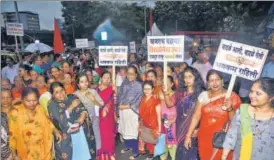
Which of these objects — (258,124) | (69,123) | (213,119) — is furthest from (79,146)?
(258,124)

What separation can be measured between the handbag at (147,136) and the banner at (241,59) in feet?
5.77

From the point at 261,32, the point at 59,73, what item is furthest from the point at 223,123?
the point at 261,32

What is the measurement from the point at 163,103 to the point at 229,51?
1.51m

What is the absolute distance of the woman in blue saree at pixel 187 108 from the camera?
4598mm

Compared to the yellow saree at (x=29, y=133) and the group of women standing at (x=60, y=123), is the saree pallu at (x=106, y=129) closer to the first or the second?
the group of women standing at (x=60, y=123)

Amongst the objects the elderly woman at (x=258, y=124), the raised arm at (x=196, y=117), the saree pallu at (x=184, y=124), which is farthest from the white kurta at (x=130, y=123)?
the elderly woman at (x=258, y=124)

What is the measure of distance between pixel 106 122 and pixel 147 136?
2.28 ft

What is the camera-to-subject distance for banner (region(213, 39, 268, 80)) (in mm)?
3906

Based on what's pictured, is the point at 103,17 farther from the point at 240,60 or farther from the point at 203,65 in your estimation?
the point at 240,60

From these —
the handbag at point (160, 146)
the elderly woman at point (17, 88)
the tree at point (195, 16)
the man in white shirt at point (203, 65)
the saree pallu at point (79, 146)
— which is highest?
the tree at point (195, 16)

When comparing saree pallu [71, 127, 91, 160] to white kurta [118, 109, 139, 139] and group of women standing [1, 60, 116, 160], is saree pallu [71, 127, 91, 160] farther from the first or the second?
white kurta [118, 109, 139, 139]

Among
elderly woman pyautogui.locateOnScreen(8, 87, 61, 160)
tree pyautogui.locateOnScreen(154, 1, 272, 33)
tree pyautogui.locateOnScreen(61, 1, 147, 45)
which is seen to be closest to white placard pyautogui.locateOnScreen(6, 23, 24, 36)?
elderly woman pyautogui.locateOnScreen(8, 87, 61, 160)

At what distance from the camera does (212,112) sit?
4027 mm

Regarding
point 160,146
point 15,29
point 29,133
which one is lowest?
point 160,146
